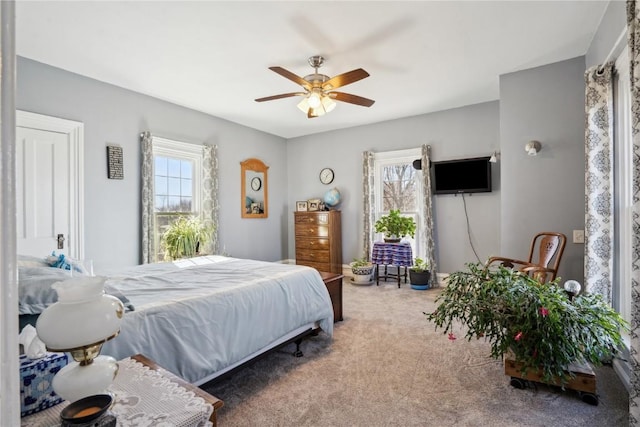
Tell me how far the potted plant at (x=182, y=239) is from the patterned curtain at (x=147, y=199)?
0.66 ft

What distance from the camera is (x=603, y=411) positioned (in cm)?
181

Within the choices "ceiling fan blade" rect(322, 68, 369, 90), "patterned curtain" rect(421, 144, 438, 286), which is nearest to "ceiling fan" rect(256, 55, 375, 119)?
"ceiling fan blade" rect(322, 68, 369, 90)

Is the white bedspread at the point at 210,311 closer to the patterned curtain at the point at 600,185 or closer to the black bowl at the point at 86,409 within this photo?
the black bowl at the point at 86,409

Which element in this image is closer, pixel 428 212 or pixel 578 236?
pixel 578 236

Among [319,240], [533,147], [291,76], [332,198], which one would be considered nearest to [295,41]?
[291,76]

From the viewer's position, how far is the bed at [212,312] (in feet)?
5.39

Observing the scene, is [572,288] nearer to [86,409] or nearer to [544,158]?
[544,158]

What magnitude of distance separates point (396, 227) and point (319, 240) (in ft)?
4.50

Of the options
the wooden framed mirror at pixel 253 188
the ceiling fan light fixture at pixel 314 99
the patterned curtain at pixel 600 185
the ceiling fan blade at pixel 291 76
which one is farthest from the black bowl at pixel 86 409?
the wooden framed mirror at pixel 253 188

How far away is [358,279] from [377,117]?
2.66 metres

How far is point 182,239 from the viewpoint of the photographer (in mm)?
4102

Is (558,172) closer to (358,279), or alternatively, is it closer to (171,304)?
(358,279)

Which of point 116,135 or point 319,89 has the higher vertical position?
point 319,89

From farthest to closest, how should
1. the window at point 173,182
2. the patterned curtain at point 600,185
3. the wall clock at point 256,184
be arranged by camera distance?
the wall clock at point 256,184, the window at point 173,182, the patterned curtain at point 600,185
